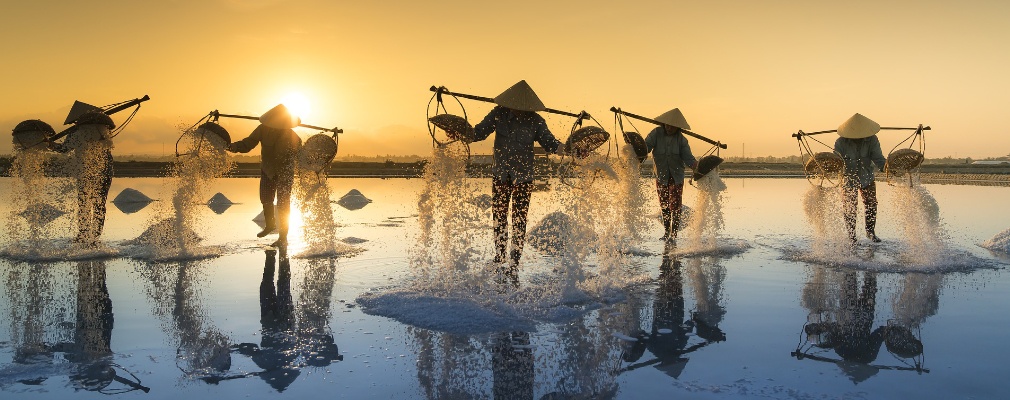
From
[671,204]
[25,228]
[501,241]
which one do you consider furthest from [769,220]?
[25,228]

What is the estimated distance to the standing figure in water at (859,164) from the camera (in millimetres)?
10047

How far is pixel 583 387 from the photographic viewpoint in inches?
147

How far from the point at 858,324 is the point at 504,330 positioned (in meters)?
2.68

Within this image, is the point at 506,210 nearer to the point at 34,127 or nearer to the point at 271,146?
the point at 271,146

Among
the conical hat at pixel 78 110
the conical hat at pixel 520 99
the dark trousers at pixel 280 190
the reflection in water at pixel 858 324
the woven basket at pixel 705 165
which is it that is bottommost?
the reflection in water at pixel 858 324

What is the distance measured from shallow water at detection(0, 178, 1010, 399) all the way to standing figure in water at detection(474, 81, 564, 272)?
515mm

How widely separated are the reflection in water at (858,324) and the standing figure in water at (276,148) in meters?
6.84

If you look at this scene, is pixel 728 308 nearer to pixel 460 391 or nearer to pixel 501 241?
pixel 501 241

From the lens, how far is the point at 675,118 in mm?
10203

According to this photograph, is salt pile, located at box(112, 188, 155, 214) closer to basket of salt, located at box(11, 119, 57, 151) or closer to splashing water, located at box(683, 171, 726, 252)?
basket of salt, located at box(11, 119, 57, 151)

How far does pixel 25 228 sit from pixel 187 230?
4.53 metres

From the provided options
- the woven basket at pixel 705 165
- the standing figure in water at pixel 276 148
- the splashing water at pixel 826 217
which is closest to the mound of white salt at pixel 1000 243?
the splashing water at pixel 826 217

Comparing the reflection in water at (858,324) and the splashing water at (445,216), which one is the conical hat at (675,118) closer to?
the reflection in water at (858,324)

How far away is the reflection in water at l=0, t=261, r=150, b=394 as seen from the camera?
401 centimetres
